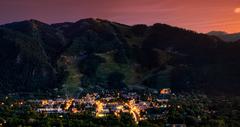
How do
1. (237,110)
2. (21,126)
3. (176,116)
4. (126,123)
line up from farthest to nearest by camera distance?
1. (237,110)
2. (176,116)
3. (126,123)
4. (21,126)

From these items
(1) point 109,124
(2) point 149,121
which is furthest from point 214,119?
(1) point 109,124

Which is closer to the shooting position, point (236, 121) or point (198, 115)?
point (236, 121)

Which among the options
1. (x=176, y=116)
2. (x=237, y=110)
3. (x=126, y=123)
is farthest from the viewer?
(x=237, y=110)

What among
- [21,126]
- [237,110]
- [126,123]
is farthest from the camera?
[237,110]

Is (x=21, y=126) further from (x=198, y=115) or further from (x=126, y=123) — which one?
(x=198, y=115)

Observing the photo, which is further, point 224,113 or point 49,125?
point 224,113

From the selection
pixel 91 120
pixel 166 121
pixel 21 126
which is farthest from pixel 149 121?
pixel 21 126

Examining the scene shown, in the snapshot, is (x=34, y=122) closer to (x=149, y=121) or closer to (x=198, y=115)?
(x=149, y=121)

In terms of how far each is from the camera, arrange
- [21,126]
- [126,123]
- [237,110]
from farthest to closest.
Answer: [237,110] → [126,123] → [21,126]
